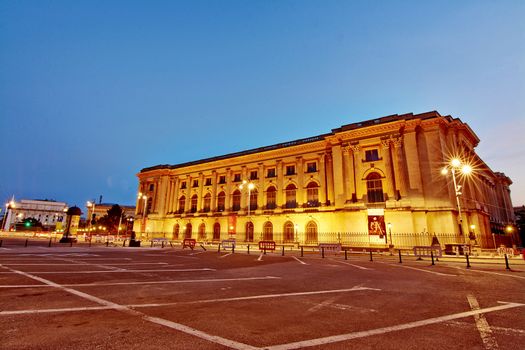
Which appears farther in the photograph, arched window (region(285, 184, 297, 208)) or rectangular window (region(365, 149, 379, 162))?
arched window (region(285, 184, 297, 208))

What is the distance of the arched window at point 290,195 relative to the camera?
41.2 meters

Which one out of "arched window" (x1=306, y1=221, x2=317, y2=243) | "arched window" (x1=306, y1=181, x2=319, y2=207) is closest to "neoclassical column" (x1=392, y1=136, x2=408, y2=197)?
"arched window" (x1=306, y1=181, x2=319, y2=207)

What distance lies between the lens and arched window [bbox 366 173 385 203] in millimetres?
33438

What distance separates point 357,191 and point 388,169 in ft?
14.8

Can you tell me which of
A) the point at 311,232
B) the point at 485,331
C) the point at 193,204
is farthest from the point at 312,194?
the point at 485,331

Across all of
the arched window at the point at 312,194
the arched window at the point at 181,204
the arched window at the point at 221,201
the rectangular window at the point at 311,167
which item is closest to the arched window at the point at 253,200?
the arched window at the point at 221,201

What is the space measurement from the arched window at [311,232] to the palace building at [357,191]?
138mm

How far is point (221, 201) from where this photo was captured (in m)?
49.2

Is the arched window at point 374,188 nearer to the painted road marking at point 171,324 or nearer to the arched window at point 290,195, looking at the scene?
the arched window at point 290,195

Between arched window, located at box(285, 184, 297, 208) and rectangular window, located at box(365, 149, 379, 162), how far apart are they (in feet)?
37.9

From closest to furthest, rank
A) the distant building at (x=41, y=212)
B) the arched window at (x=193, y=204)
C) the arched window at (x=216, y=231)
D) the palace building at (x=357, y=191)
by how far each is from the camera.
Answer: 1. the palace building at (x=357, y=191)
2. the arched window at (x=216, y=231)
3. the arched window at (x=193, y=204)
4. the distant building at (x=41, y=212)

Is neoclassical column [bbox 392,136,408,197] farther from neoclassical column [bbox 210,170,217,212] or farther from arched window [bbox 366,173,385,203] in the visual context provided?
neoclassical column [bbox 210,170,217,212]

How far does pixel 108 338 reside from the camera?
3.66 metres

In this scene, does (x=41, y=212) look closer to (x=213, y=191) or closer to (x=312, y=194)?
(x=213, y=191)
